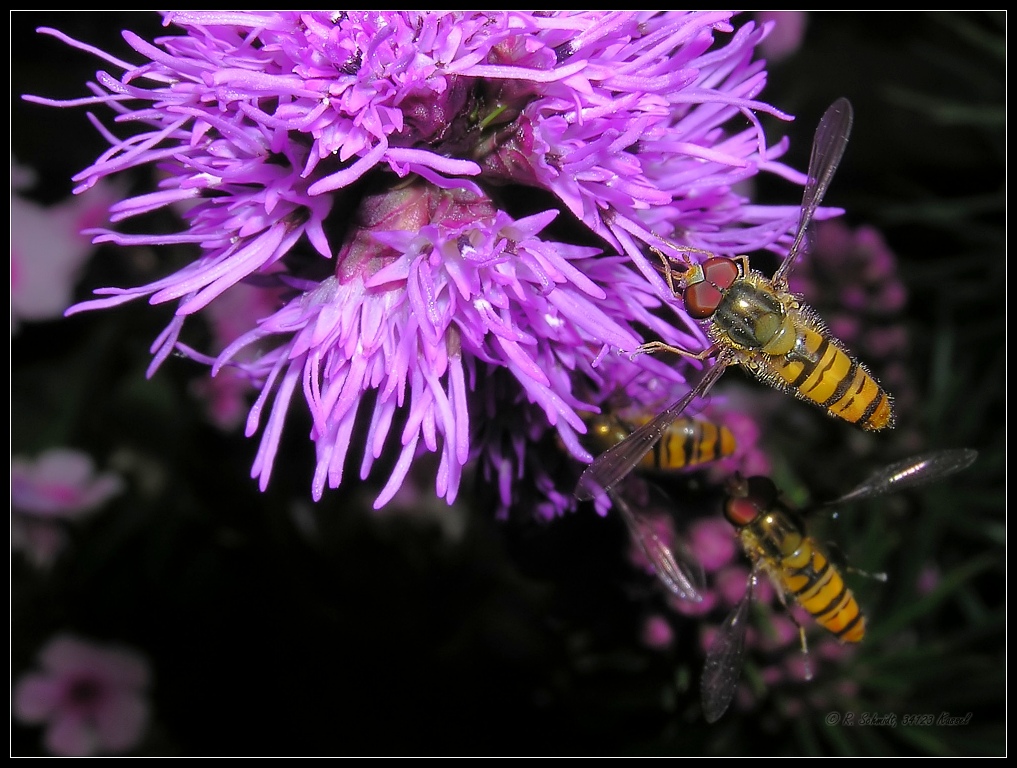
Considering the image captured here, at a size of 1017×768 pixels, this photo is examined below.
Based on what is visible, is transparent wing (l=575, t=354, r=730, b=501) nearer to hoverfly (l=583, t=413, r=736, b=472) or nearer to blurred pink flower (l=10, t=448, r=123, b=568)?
hoverfly (l=583, t=413, r=736, b=472)

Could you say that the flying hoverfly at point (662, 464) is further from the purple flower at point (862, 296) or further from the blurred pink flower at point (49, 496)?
the blurred pink flower at point (49, 496)

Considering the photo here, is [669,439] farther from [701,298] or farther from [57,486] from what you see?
[57,486]

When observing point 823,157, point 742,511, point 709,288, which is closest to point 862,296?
point 742,511

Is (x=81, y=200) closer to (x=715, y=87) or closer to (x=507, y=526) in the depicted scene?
(x=507, y=526)

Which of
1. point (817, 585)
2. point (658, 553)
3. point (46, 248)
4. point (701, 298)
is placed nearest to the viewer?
point (701, 298)
